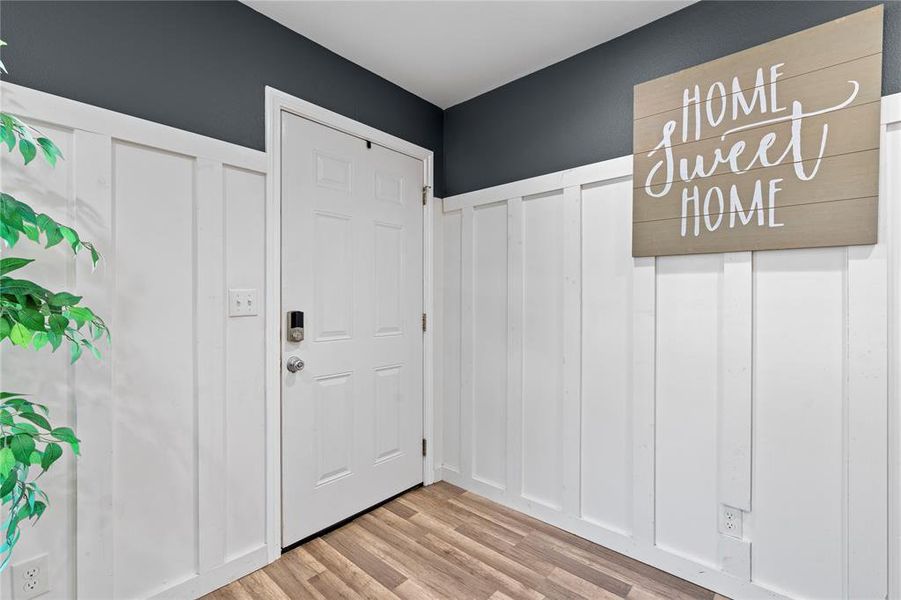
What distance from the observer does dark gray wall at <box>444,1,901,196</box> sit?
1.60 metres

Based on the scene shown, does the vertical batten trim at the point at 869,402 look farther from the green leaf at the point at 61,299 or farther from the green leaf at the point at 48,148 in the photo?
the green leaf at the point at 48,148

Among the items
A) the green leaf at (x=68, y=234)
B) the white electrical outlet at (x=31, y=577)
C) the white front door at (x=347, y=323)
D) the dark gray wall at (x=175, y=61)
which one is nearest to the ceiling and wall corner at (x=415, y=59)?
the dark gray wall at (x=175, y=61)

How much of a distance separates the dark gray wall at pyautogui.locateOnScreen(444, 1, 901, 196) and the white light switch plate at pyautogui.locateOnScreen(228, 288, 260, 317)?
144cm

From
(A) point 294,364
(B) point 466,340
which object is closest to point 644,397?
(B) point 466,340

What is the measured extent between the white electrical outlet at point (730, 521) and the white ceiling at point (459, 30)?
2.11 metres

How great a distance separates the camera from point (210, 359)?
67.2 inches

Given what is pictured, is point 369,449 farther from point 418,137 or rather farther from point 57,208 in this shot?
point 418,137

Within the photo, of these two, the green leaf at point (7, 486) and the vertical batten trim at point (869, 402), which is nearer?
the green leaf at point (7, 486)

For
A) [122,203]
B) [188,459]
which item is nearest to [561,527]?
[188,459]

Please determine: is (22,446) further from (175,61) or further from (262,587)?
(175,61)

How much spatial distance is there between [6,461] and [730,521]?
7.62ft

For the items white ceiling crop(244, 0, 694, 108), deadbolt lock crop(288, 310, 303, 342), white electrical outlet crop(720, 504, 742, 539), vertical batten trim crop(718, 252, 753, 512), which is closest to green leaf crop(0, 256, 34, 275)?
deadbolt lock crop(288, 310, 303, 342)

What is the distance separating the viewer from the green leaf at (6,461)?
928 millimetres

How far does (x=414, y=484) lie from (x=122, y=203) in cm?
209
